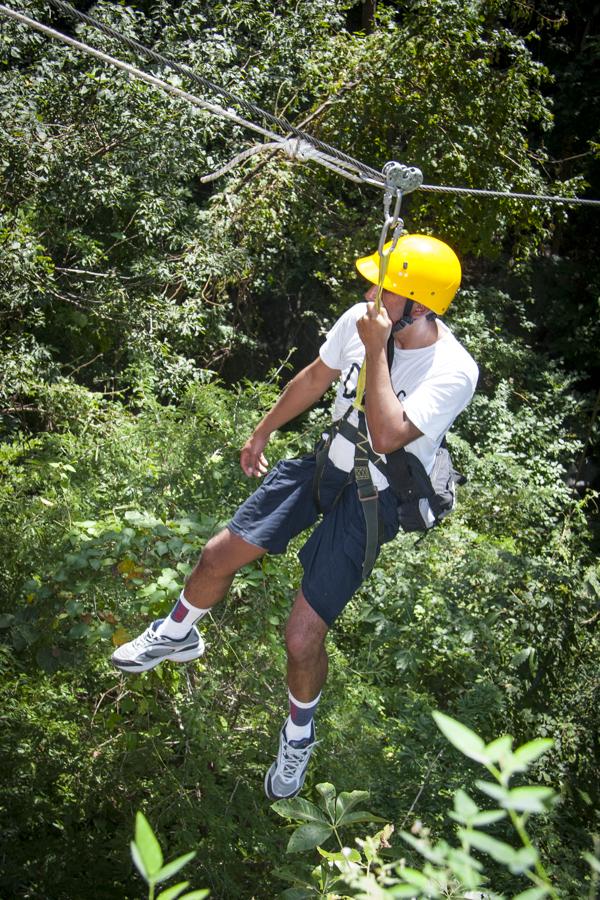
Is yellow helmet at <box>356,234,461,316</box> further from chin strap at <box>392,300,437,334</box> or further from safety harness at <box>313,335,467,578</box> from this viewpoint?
safety harness at <box>313,335,467,578</box>

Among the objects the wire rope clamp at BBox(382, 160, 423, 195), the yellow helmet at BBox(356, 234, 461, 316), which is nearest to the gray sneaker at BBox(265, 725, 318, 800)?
the yellow helmet at BBox(356, 234, 461, 316)

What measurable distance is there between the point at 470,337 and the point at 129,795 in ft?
19.6

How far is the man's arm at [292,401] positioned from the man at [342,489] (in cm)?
2

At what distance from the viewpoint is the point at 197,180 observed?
8289mm

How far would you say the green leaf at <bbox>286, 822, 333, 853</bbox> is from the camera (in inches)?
79.6

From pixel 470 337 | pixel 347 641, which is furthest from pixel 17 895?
pixel 470 337

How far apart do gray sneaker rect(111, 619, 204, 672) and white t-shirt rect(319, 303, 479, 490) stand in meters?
0.82

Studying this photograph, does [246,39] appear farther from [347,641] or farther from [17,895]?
[17,895]

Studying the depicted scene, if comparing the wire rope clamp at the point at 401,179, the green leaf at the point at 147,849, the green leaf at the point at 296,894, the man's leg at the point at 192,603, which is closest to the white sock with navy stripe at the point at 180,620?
the man's leg at the point at 192,603

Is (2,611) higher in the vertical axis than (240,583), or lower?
lower

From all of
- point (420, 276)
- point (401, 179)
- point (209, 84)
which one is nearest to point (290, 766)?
point (420, 276)

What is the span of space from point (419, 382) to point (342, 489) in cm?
46

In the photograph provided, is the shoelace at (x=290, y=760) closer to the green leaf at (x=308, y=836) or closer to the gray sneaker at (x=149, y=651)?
the gray sneaker at (x=149, y=651)

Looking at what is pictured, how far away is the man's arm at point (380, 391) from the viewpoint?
267 cm
